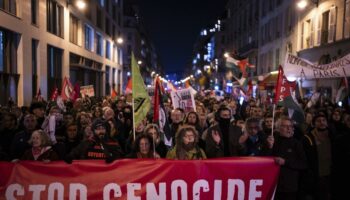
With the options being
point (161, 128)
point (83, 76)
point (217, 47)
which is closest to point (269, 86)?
point (83, 76)

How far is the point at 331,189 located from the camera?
7.10m

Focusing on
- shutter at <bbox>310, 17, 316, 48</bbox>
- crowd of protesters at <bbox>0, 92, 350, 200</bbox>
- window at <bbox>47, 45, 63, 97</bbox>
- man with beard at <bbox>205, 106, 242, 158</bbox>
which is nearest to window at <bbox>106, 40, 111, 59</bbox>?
window at <bbox>47, 45, 63, 97</bbox>

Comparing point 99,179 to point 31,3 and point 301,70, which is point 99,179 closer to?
point 301,70

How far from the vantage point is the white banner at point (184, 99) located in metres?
10.8

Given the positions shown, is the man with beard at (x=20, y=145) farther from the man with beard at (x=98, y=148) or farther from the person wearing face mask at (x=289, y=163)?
the person wearing face mask at (x=289, y=163)

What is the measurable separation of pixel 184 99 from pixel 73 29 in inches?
716

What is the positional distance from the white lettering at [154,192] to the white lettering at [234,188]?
33.7 inches

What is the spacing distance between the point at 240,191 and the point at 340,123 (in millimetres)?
4634

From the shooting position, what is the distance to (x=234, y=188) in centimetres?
517

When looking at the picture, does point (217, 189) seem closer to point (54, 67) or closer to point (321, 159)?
point (321, 159)

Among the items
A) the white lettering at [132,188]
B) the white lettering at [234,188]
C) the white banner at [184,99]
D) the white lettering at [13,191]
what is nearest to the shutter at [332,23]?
the white banner at [184,99]

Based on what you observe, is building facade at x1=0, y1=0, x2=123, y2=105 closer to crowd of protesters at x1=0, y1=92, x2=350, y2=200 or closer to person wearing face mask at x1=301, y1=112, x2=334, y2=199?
crowd of protesters at x1=0, y1=92, x2=350, y2=200

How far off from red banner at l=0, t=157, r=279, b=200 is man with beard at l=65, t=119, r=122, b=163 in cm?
41

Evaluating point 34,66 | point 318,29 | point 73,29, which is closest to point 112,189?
point 34,66
